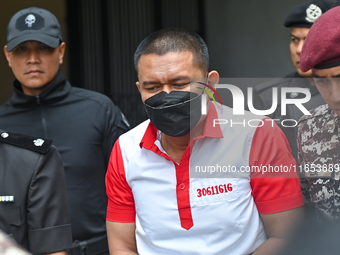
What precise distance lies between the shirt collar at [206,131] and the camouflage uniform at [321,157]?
394 mm

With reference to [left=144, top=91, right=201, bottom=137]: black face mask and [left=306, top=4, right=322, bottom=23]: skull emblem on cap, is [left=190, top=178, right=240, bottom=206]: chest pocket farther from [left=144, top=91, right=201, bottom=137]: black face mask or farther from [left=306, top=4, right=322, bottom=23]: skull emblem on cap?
[left=306, top=4, right=322, bottom=23]: skull emblem on cap

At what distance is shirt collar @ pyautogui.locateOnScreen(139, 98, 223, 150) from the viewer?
1.93m

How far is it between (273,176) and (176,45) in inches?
25.5

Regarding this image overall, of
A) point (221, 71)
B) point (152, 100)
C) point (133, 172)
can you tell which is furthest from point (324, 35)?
point (221, 71)

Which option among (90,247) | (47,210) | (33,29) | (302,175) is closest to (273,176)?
(302,175)

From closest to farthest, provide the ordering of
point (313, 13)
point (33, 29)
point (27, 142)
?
1. point (27, 142)
2. point (33, 29)
3. point (313, 13)

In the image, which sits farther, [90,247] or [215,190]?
[90,247]

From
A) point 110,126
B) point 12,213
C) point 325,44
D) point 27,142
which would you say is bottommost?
point 12,213

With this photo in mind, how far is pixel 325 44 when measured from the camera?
5.58ft

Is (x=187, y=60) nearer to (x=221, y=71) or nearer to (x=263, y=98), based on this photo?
(x=263, y=98)

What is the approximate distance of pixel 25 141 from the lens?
203 centimetres

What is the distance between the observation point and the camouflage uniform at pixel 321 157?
72.8 inches

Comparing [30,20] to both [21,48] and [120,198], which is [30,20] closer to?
[21,48]

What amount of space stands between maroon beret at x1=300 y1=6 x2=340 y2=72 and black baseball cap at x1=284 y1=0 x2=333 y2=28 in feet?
4.08
